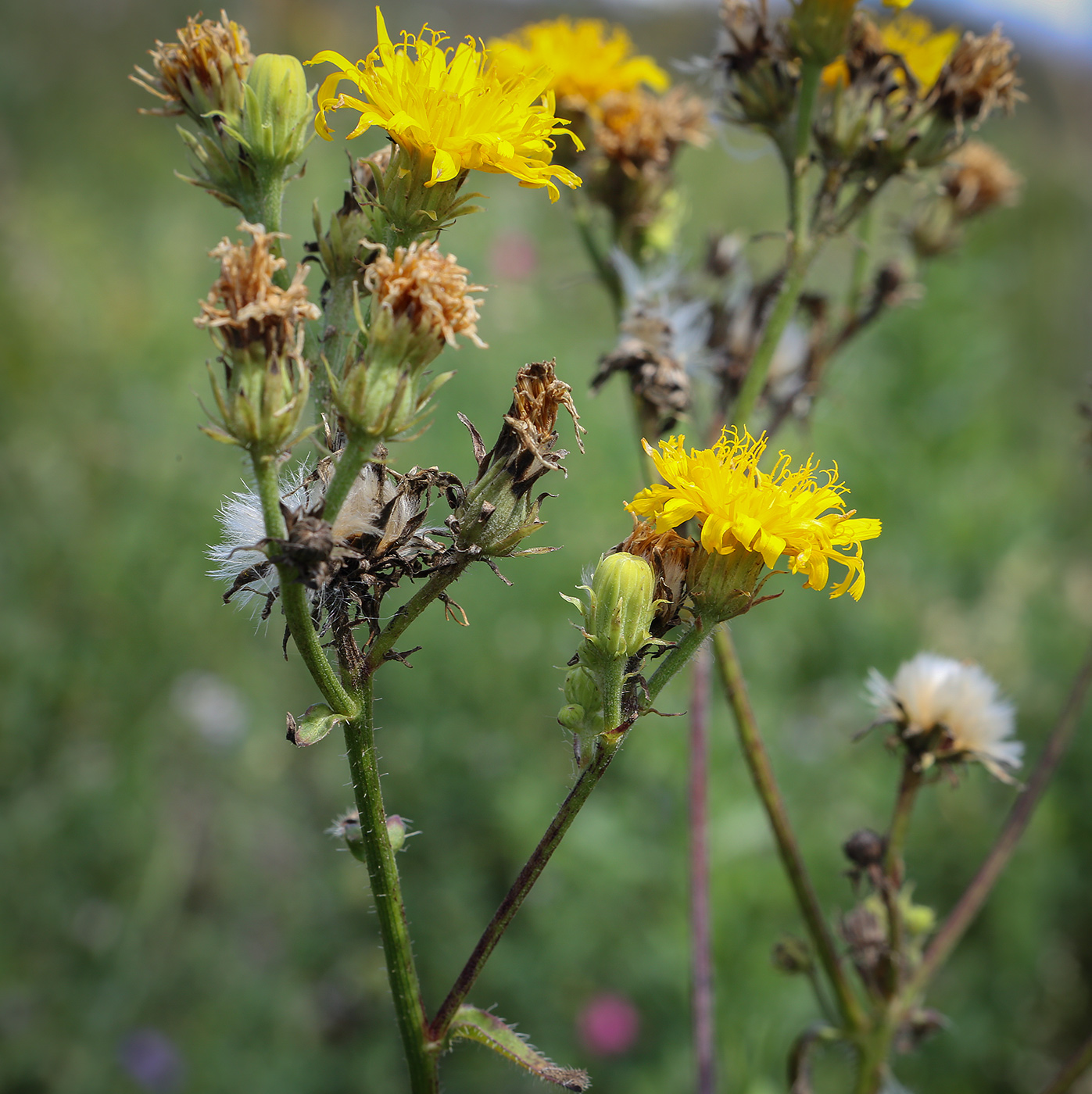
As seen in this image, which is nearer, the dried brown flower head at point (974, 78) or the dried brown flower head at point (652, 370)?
the dried brown flower head at point (974, 78)

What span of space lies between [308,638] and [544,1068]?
0.85 metres

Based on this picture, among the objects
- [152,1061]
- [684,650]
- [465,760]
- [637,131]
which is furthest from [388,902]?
[465,760]

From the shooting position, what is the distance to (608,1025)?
169 inches

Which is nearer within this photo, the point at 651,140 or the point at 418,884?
the point at 651,140

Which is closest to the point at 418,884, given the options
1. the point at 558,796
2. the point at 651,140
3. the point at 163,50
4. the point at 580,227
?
the point at 558,796

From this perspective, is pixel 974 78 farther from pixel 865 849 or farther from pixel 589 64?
pixel 865 849

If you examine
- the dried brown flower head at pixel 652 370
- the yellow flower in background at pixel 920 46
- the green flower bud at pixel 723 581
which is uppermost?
the yellow flower in background at pixel 920 46

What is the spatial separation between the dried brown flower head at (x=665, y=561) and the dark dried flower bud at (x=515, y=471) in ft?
0.68

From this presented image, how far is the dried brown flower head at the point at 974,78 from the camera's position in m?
2.54

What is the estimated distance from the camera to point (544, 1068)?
1.60 meters

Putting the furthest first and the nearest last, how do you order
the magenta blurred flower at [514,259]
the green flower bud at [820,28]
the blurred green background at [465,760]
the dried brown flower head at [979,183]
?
the magenta blurred flower at [514,259] → the blurred green background at [465,760] → the dried brown flower head at [979,183] → the green flower bud at [820,28]

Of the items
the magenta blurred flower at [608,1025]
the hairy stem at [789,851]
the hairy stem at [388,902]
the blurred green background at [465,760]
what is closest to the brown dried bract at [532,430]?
the hairy stem at [388,902]

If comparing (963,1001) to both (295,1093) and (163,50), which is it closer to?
(295,1093)

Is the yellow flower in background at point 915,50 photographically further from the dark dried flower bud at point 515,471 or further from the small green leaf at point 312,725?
the small green leaf at point 312,725
